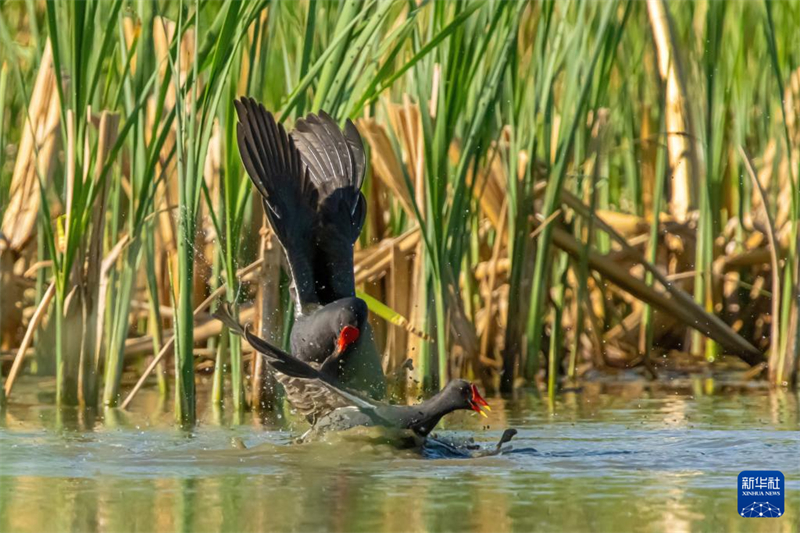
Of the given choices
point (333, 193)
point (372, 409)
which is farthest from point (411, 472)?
point (333, 193)

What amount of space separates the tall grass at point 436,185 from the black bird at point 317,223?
0.12 meters

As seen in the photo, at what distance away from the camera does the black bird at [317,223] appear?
519 centimetres

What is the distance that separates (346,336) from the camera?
16.5 feet

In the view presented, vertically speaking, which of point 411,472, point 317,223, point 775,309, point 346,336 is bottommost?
point 411,472

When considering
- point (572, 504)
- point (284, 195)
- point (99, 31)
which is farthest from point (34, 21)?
point (572, 504)

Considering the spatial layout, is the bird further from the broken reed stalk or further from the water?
the broken reed stalk

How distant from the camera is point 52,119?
260 inches

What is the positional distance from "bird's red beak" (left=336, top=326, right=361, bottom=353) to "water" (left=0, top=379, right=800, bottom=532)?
39 centimetres

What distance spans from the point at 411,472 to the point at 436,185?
144 cm

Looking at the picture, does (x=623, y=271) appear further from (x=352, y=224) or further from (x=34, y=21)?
(x=34, y=21)

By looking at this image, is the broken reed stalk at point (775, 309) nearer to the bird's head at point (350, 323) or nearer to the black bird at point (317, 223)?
the black bird at point (317, 223)

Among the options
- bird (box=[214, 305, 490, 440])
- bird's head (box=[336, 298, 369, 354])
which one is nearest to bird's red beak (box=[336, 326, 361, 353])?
bird's head (box=[336, 298, 369, 354])

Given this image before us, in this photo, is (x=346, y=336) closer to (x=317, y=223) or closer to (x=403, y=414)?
(x=403, y=414)

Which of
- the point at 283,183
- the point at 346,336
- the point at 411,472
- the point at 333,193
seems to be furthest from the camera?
the point at 333,193
